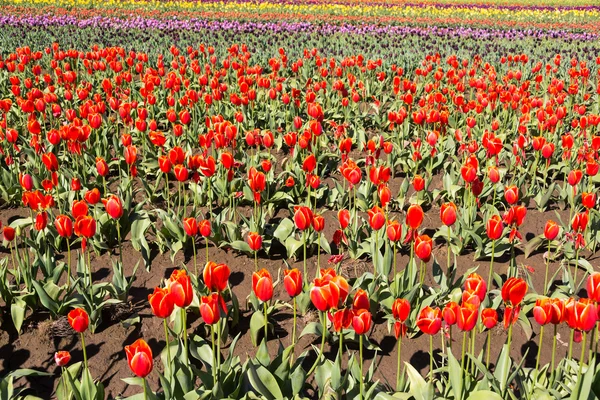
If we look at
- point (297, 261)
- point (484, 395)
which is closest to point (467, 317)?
point (484, 395)

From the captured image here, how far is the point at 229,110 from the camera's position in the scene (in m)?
8.31

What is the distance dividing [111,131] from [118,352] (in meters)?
4.72

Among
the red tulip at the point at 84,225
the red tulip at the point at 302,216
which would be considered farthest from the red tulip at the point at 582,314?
the red tulip at the point at 84,225

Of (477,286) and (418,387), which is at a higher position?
(477,286)

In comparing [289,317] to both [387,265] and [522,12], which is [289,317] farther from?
[522,12]

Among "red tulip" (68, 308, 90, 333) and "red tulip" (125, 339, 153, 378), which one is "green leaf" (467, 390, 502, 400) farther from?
"red tulip" (68, 308, 90, 333)

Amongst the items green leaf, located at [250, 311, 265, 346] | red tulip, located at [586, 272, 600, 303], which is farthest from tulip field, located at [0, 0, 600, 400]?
green leaf, located at [250, 311, 265, 346]

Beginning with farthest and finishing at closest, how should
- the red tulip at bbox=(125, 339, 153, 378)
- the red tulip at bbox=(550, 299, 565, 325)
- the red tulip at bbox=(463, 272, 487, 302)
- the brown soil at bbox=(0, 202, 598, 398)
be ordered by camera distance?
the brown soil at bbox=(0, 202, 598, 398) < the red tulip at bbox=(463, 272, 487, 302) < the red tulip at bbox=(550, 299, 565, 325) < the red tulip at bbox=(125, 339, 153, 378)

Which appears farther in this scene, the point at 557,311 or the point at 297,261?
the point at 297,261

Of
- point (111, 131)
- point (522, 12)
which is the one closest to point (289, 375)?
point (111, 131)

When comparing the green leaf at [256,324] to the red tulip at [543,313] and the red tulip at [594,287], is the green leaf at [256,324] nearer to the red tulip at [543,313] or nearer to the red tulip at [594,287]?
the red tulip at [543,313]

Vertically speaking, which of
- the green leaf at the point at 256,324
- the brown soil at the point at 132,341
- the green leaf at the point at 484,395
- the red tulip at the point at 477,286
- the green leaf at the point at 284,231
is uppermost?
the red tulip at the point at 477,286

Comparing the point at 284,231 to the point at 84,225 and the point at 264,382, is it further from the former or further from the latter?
the point at 264,382

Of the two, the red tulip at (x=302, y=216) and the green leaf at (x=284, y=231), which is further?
the green leaf at (x=284, y=231)
